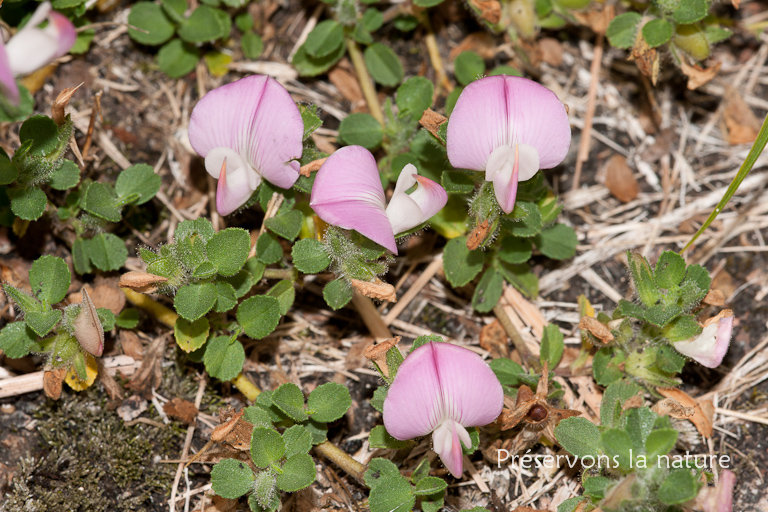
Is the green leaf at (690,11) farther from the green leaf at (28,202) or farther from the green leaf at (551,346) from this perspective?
the green leaf at (28,202)

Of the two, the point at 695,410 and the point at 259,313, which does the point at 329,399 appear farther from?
the point at 695,410

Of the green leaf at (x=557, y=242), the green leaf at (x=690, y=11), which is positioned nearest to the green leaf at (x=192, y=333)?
the green leaf at (x=557, y=242)

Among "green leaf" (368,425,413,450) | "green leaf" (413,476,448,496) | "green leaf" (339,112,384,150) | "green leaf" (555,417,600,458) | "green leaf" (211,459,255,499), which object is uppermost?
"green leaf" (339,112,384,150)

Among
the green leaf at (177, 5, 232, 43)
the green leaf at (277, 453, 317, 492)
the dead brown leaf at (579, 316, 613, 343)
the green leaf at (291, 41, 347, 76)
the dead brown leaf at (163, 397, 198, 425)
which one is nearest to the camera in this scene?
the green leaf at (277, 453, 317, 492)

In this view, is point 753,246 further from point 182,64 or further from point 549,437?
point 182,64

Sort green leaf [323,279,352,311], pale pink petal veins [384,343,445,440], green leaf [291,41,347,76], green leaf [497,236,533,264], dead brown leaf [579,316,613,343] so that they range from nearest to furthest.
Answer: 1. pale pink petal veins [384,343,445,440]
2. green leaf [323,279,352,311]
3. dead brown leaf [579,316,613,343]
4. green leaf [497,236,533,264]
5. green leaf [291,41,347,76]

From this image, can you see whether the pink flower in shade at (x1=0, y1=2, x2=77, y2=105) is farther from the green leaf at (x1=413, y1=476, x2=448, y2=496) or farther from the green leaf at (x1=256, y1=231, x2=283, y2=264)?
the green leaf at (x1=413, y1=476, x2=448, y2=496)

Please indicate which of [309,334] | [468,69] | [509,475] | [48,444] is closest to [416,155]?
[468,69]

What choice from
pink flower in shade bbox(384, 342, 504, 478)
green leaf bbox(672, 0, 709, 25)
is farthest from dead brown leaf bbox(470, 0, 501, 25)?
pink flower in shade bbox(384, 342, 504, 478)
